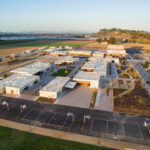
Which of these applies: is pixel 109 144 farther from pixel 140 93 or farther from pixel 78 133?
pixel 140 93

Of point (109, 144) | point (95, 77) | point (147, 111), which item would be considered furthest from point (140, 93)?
point (109, 144)

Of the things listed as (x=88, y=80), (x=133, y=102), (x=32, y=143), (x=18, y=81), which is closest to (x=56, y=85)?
(x=88, y=80)

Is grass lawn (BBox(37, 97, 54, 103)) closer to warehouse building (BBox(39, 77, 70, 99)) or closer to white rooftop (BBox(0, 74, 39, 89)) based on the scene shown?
warehouse building (BBox(39, 77, 70, 99))

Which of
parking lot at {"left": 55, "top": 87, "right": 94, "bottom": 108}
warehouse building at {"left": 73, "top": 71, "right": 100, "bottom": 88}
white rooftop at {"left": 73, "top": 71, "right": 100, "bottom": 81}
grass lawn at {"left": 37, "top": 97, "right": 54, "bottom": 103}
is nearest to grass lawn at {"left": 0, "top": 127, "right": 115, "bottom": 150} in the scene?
grass lawn at {"left": 37, "top": 97, "right": 54, "bottom": 103}

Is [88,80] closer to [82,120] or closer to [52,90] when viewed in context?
[52,90]

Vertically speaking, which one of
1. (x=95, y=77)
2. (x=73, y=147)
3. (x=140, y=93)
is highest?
(x=95, y=77)

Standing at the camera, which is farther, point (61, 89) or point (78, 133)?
point (61, 89)
